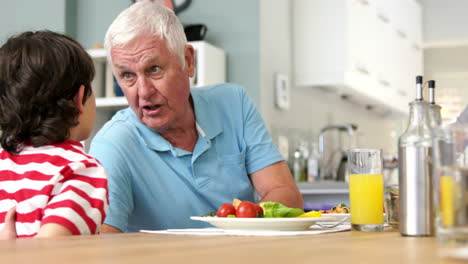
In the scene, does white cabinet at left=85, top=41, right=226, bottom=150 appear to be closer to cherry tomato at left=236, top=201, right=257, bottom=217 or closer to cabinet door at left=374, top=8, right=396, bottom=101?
cabinet door at left=374, top=8, right=396, bottom=101

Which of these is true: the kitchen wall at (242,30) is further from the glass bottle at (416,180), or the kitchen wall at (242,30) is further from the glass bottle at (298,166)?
the glass bottle at (416,180)

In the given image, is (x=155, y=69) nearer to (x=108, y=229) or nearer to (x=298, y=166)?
(x=108, y=229)

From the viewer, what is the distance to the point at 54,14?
4461 millimetres

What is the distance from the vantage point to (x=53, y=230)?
136cm

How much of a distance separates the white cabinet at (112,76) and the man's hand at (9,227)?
2.41 m

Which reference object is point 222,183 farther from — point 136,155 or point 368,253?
point 368,253

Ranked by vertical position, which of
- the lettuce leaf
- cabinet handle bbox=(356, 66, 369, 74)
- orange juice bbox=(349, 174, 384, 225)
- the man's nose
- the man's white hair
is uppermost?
cabinet handle bbox=(356, 66, 369, 74)

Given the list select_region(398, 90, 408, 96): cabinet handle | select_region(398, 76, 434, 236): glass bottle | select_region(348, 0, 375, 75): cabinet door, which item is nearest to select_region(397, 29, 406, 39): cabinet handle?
select_region(398, 90, 408, 96): cabinet handle

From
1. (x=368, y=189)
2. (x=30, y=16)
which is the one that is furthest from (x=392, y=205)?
(x=30, y=16)

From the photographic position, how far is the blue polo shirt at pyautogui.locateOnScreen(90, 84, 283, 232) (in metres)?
1.94

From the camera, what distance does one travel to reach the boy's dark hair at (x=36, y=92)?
60.1 inches

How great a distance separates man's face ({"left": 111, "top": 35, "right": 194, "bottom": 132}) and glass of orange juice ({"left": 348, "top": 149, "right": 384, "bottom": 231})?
32.4 inches

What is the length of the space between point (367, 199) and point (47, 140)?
68 cm

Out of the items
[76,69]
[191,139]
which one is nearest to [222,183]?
[191,139]
